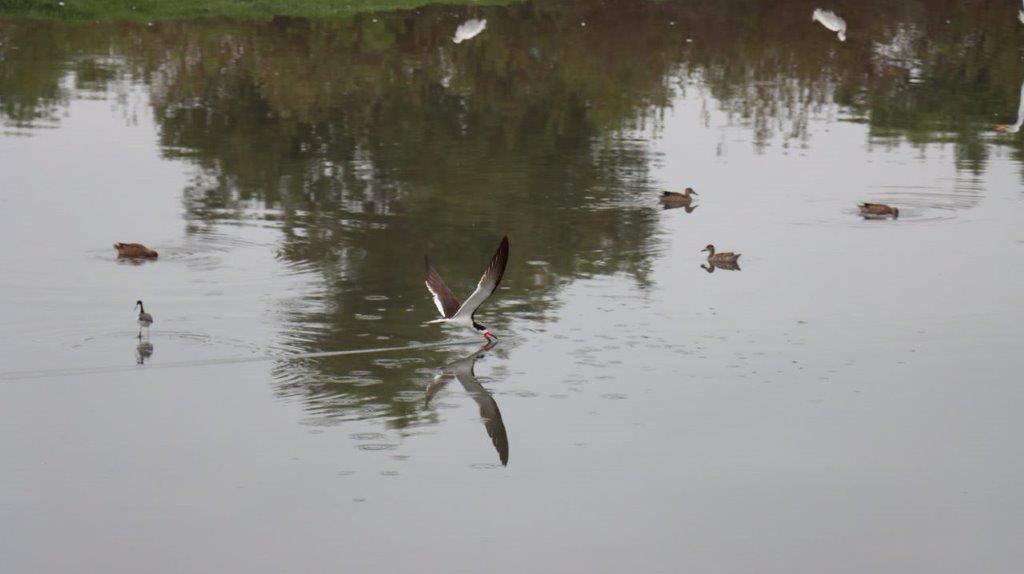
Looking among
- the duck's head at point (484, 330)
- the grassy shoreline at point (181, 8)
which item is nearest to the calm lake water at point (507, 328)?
the duck's head at point (484, 330)

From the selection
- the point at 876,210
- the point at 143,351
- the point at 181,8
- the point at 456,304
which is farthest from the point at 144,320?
the point at 181,8

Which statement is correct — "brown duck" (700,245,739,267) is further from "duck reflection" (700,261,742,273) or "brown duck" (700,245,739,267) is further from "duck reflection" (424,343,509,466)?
"duck reflection" (424,343,509,466)

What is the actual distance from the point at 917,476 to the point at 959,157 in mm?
13927

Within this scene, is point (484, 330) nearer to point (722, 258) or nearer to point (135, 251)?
point (722, 258)

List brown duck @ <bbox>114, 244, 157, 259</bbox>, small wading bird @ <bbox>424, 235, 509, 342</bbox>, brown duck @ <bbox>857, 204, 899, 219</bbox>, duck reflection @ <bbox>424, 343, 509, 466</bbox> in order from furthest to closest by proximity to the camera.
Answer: brown duck @ <bbox>857, 204, 899, 219</bbox> < brown duck @ <bbox>114, 244, 157, 259</bbox> < small wading bird @ <bbox>424, 235, 509, 342</bbox> < duck reflection @ <bbox>424, 343, 509, 466</bbox>

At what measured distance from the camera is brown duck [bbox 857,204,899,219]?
67.6 feet

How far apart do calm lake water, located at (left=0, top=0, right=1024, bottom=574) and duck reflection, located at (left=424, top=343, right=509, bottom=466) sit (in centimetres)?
4

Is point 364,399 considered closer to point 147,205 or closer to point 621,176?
point 147,205

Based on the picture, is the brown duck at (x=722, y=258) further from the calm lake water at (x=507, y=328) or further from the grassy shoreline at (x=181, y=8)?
the grassy shoreline at (x=181, y=8)

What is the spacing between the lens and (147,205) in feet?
68.2

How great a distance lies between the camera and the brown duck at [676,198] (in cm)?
2122

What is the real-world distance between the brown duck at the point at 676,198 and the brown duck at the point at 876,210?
213cm

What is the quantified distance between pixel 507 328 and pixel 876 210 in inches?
271

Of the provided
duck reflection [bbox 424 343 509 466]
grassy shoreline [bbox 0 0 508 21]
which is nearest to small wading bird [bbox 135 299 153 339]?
duck reflection [bbox 424 343 509 466]
